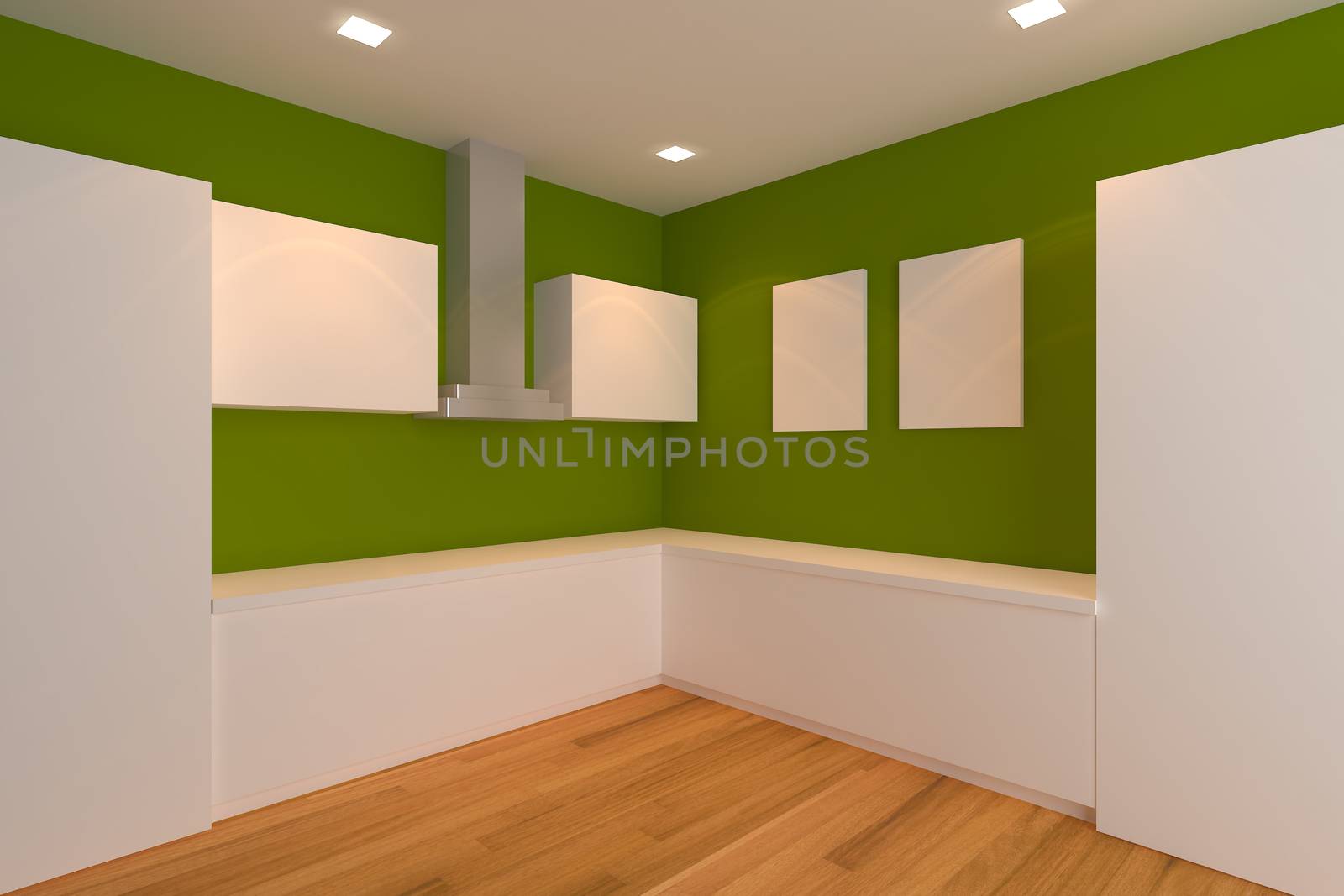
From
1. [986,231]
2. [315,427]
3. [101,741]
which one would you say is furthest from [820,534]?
[101,741]

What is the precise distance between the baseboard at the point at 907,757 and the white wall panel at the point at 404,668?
464mm

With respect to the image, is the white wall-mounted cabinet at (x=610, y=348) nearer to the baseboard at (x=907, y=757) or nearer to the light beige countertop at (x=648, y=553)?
the light beige countertop at (x=648, y=553)

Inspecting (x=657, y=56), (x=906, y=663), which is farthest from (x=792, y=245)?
(x=906, y=663)

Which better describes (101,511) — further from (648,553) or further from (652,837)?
(648,553)

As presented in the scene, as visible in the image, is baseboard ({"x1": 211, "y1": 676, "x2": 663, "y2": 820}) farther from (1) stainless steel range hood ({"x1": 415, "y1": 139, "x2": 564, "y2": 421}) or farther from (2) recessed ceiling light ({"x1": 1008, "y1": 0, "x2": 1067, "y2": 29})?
(2) recessed ceiling light ({"x1": 1008, "y1": 0, "x2": 1067, "y2": 29})

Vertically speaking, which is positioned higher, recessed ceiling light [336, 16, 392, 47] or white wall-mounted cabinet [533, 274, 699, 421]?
recessed ceiling light [336, 16, 392, 47]

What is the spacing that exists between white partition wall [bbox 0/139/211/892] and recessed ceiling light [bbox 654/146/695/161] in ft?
6.68

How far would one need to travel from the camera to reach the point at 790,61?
2766 millimetres

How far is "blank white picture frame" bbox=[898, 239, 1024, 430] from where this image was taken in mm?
3062

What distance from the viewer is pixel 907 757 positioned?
114 inches

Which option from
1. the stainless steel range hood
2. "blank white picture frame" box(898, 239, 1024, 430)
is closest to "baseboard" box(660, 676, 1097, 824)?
"blank white picture frame" box(898, 239, 1024, 430)

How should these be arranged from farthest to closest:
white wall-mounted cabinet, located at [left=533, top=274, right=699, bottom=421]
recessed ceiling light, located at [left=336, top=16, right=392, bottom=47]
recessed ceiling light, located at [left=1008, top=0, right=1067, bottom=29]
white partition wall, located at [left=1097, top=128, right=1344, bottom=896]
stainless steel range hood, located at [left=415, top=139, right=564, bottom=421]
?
1. white wall-mounted cabinet, located at [left=533, top=274, right=699, bottom=421]
2. stainless steel range hood, located at [left=415, top=139, right=564, bottom=421]
3. recessed ceiling light, located at [left=336, top=16, right=392, bottom=47]
4. recessed ceiling light, located at [left=1008, top=0, right=1067, bottom=29]
5. white partition wall, located at [left=1097, top=128, right=1344, bottom=896]

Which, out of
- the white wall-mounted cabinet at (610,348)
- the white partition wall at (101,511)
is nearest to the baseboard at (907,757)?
the white wall-mounted cabinet at (610,348)

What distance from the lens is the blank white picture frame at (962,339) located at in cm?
306
